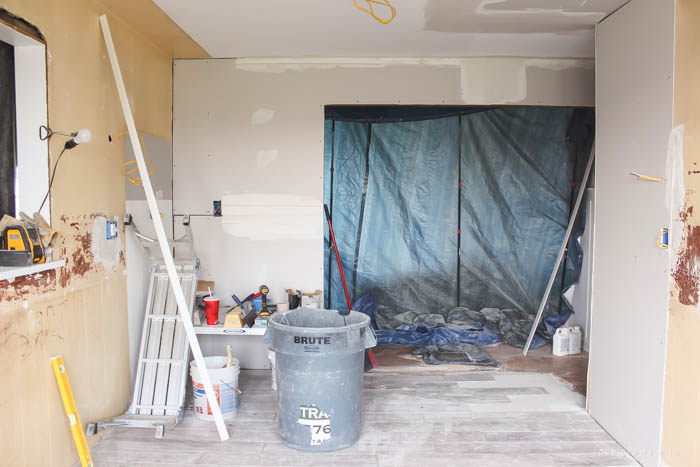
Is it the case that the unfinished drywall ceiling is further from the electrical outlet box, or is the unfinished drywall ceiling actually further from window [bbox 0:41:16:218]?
the electrical outlet box

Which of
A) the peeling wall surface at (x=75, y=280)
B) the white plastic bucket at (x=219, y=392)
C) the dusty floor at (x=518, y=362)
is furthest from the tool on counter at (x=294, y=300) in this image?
the peeling wall surface at (x=75, y=280)

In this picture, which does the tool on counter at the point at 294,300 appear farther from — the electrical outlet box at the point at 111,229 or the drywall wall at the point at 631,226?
the drywall wall at the point at 631,226

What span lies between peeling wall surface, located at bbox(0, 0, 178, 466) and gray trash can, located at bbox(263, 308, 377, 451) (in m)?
0.93

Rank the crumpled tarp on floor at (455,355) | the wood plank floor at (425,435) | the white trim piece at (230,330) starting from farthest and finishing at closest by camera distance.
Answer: the crumpled tarp on floor at (455,355)
the white trim piece at (230,330)
the wood plank floor at (425,435)

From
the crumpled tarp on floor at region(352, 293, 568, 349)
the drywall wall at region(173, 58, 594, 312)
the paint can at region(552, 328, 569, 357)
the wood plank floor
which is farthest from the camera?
the crumpled tarp on floor at region(352, 293, 568, 349)

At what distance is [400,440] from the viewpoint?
2570mm

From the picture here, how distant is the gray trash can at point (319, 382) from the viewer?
2.39 meters

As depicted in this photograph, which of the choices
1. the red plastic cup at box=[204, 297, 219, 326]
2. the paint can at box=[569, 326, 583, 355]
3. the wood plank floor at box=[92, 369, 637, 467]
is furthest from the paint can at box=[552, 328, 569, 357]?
the red plastic cup at box=[204, 297, 219, 326]

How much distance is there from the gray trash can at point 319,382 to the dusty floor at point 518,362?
1.21 meters

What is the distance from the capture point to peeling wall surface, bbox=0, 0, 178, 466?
6.42ft

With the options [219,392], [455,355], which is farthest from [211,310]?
[455,355]

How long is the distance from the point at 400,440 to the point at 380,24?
2377mm

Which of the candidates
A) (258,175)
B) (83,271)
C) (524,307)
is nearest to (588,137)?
(524,307)

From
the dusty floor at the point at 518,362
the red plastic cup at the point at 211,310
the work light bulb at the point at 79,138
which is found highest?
the work light bulb at the point at 79,138
